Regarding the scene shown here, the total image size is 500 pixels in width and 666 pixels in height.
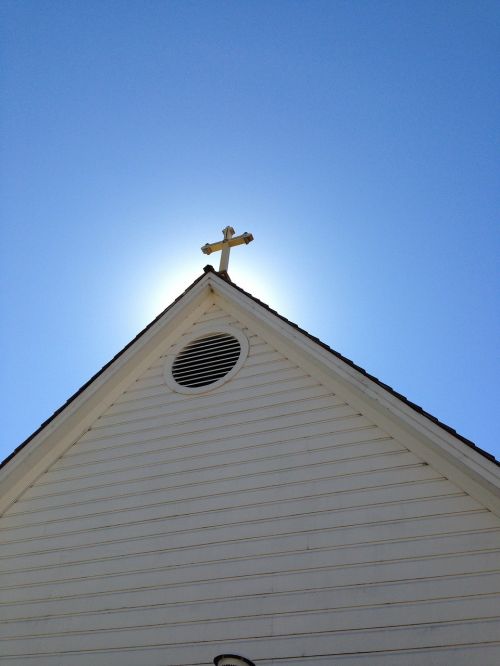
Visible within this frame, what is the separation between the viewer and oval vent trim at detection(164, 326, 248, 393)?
7648 mm

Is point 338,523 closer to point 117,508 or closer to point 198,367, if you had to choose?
point 117,508

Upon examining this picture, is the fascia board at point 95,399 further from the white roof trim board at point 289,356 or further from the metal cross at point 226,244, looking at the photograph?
the metal cross at point 226,244

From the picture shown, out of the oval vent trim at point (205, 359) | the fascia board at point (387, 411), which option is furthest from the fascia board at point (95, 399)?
the fascia board at point (387, 411)

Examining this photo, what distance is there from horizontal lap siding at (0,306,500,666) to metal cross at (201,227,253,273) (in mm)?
3055

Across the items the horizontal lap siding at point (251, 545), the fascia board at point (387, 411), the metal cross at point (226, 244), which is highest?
the metal cross at point (226, 244)

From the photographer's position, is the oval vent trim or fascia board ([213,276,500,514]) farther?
the oval vent trim

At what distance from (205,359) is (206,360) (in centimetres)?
3

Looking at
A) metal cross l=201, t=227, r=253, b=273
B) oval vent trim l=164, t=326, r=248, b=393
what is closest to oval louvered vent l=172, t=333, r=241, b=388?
oval vent trim l=164, t=326, r=248, b=393

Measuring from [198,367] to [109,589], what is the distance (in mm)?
3105

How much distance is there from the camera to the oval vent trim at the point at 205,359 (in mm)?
7648

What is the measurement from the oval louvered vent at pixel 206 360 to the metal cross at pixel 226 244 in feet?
6.30

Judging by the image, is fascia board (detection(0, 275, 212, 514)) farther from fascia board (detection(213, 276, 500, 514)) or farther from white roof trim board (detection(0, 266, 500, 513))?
fascia board (detection(213, 276, 500, 514))

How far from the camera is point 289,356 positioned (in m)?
7.39

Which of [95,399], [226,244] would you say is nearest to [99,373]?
[95,399]
